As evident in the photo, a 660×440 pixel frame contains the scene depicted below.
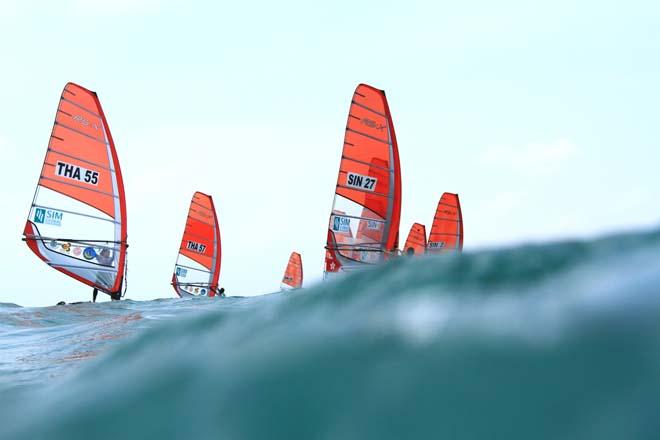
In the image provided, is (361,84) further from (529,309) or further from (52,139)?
(529,309)

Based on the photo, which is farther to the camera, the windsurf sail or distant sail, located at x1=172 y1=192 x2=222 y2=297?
distant sail, located at x1=172 y1=192 x2=222 y2=297

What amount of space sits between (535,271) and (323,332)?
0.30 metres

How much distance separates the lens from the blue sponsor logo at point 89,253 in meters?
13.3

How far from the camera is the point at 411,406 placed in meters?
0.71

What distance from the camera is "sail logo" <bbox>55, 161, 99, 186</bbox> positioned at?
13.2m

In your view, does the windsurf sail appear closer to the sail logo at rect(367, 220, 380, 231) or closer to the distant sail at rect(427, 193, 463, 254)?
the sail logo at rect(367, 220, 380, 231)

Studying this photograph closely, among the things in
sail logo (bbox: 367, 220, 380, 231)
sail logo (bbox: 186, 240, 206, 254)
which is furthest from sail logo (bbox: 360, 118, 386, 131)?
sail logo (bbox: 186, 240, 206, 254)

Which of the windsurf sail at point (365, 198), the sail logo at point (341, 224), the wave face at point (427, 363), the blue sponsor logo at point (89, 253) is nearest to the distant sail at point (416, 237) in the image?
the windsurf sail at point (365, 198)

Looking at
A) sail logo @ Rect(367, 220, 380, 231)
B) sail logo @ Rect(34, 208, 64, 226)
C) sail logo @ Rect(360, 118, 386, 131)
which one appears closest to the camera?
sail logo @ Rect(34, 208, 64, 226)

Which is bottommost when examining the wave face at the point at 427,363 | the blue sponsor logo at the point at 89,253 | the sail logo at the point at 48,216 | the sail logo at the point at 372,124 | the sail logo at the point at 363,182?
the wave face at the point at 427,363

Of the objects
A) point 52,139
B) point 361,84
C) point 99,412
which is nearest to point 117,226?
point 52,139

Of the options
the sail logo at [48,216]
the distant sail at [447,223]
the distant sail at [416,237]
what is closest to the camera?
the sail logo at [48,216]

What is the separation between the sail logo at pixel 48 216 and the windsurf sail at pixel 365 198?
5.46 meters

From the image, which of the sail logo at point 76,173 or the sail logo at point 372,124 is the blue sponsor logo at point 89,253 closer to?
the sail logo at point 76,173
